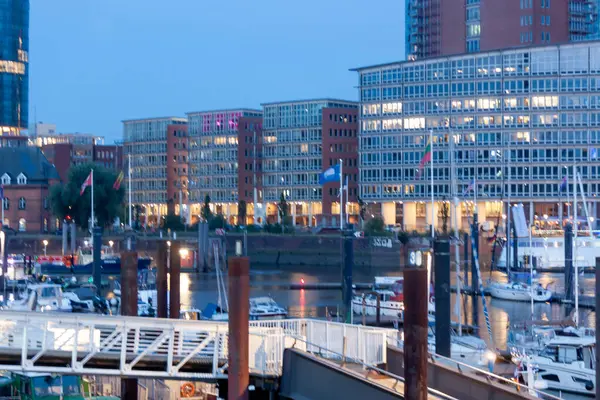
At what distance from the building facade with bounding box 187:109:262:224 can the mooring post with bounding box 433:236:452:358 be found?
119796mm

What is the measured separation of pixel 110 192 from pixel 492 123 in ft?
137

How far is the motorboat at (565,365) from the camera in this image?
3491cm

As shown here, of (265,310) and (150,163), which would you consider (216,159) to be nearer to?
(150,163)

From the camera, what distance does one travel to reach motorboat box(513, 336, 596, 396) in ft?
115

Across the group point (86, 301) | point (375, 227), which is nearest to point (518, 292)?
point (86, 301)

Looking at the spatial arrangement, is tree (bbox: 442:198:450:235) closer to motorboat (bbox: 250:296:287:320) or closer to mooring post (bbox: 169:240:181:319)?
motorboat (bbox: 250:296:287:320)

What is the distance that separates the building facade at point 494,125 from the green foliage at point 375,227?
9.16m

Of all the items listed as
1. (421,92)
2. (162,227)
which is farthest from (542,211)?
(162,227)

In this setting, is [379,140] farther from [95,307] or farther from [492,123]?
[95,307]

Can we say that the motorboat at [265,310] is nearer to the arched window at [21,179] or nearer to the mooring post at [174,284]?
the mooring post at [174,284]

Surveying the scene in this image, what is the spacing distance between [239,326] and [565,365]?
18.8 m

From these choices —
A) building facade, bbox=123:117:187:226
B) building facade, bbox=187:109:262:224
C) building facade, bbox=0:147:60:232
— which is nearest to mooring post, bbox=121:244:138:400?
building facade, bbox=0:147:60:232

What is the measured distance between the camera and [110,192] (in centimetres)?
11538

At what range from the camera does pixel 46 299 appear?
53938 mm
